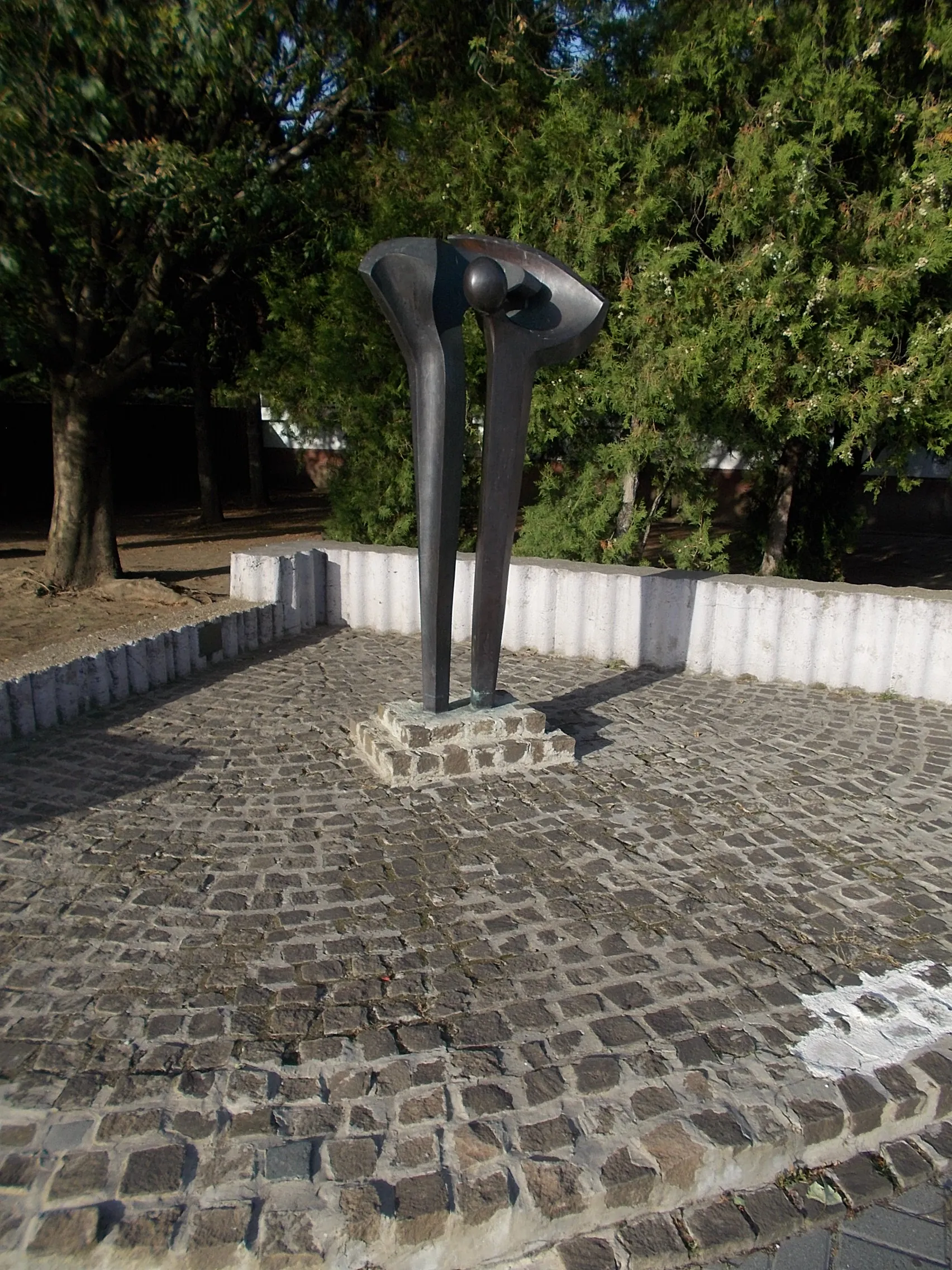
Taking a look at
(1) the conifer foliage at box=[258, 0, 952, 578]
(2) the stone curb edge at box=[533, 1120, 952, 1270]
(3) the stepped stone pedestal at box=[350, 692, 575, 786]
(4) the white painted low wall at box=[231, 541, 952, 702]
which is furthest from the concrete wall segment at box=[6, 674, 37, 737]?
(1) the conifer foliage at box=[258, 0, 952, 578]

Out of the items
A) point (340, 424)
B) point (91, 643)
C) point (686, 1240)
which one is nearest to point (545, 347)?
point (91, 643)

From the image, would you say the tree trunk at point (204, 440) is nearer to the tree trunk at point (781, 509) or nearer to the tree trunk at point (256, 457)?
the tree trunk at point (256, 457)

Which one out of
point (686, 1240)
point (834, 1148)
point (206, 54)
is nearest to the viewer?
point (686, 1240)

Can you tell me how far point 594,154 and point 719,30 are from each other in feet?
4.45

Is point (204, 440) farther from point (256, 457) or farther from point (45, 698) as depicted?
point (45, 698)

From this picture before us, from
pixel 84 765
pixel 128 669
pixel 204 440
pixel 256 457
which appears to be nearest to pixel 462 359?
pixel 84 765

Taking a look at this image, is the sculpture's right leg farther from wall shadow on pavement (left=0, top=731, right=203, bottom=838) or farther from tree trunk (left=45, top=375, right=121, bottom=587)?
tree trunk (left=45, top=375, right=121, bottom=587)

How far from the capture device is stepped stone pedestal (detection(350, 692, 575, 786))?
15.4ft

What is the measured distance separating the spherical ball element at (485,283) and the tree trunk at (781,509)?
6.46m

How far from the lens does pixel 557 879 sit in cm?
377

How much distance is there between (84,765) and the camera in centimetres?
470

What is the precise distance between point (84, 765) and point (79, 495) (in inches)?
227

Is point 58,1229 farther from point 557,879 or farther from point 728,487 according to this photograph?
point 728,487

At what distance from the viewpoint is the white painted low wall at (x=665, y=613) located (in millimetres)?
6328
